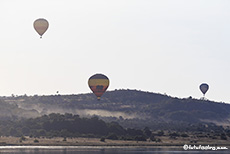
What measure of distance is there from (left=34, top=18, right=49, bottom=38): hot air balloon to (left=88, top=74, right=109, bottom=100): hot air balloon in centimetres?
1821

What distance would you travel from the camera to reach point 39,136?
126188mm

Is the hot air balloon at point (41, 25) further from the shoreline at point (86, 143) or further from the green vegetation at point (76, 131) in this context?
the shoreline at point (86, 143)

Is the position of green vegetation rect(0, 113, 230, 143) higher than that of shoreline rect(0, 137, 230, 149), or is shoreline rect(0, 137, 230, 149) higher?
green vegetation rect(0, 113, 230, 143)

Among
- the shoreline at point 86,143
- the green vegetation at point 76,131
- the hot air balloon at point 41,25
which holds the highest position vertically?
the hot air balloon at point 41,25

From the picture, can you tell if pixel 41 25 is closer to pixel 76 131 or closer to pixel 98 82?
pixel 98 82

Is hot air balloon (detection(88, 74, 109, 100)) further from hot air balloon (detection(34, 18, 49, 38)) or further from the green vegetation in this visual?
hot air balloon (detection(34, 18, 49, 38))

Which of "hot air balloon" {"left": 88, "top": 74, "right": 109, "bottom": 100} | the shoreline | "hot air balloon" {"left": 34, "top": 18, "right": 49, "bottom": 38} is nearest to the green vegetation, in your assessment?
the shoreline

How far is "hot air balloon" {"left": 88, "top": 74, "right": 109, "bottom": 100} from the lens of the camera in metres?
154

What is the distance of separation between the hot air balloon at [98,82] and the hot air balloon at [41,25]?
18.2 m

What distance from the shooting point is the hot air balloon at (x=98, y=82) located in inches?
6043

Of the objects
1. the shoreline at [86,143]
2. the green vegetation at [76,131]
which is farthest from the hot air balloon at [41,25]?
the shoreline at [86,143]

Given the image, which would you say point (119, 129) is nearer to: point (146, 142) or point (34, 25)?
point (146, 142)

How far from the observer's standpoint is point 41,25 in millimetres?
141625

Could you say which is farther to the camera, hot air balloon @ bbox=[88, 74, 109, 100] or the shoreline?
hot air balloon @ bbox=[88, 74, 109, 100]
